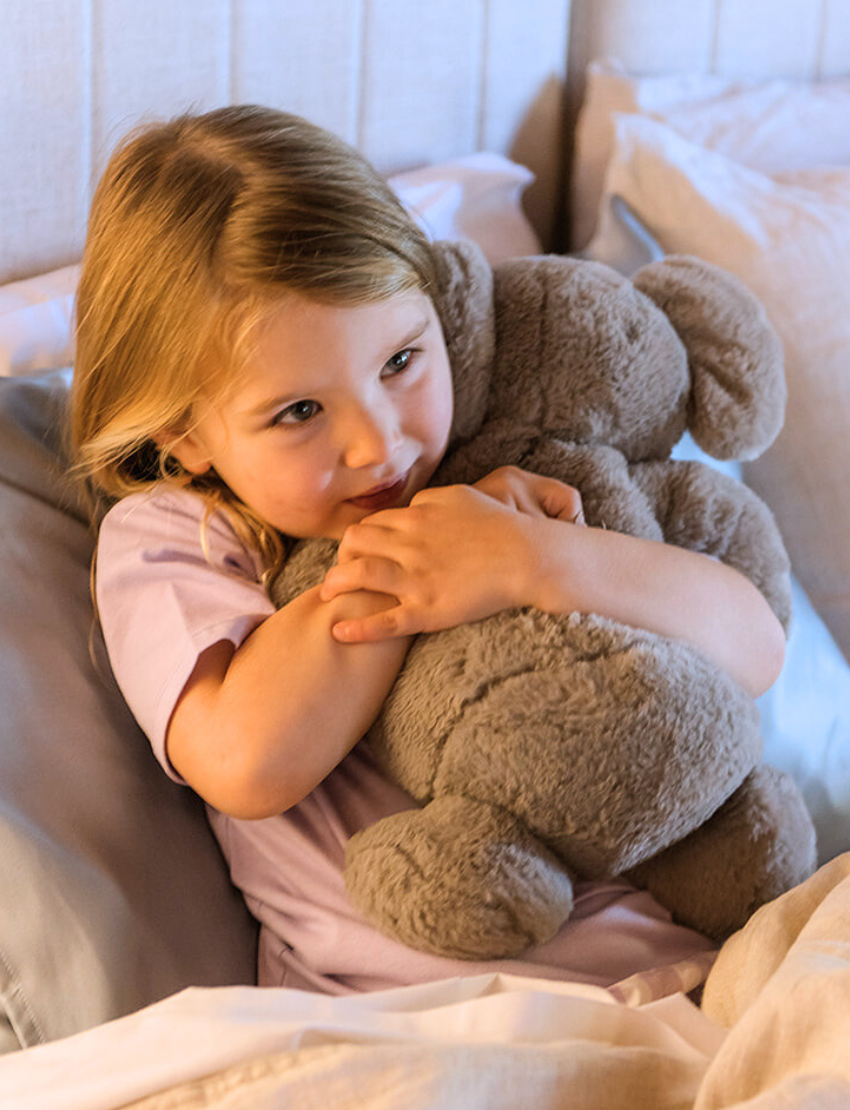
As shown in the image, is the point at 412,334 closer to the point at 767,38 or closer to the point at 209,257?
the point at 209,257

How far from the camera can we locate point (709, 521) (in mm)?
893

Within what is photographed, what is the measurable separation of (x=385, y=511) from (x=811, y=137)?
975mm

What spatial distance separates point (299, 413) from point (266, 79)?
0.61 m

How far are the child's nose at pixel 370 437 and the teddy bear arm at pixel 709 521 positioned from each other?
240mm

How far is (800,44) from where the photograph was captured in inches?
58.0

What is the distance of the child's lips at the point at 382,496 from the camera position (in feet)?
2.70

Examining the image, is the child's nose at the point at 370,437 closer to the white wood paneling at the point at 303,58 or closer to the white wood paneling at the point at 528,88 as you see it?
the white wood paneling at the point at 303,58

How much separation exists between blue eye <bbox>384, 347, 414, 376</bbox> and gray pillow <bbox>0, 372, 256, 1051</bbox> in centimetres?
31

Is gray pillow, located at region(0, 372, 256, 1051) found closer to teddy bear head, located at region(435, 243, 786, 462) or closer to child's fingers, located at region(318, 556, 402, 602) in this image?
child's fingers, located at region(318, 556, 402, 602)

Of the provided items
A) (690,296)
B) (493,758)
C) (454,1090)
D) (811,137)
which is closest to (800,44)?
(811,137)

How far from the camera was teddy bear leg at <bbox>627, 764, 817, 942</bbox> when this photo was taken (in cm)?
78

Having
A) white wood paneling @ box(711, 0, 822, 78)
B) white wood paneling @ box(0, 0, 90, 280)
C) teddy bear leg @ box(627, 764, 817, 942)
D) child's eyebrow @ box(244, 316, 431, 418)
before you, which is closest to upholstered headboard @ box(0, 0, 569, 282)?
white wood paneling @ box(0, 0, 90, 280)

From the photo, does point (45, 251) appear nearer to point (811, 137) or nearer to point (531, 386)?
point (531, 386)

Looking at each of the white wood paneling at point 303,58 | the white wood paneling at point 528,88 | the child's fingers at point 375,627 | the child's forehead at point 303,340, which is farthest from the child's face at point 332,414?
the white wood paneling at point 528,88
